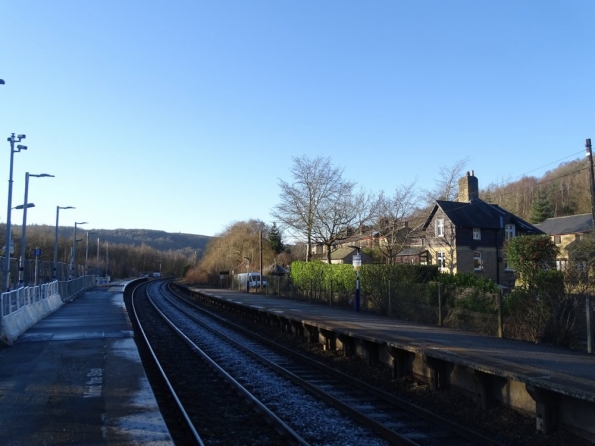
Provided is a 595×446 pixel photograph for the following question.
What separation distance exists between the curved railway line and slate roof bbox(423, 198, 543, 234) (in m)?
32.5

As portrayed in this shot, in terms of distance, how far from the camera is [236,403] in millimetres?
10070

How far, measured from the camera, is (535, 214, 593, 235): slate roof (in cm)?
5449

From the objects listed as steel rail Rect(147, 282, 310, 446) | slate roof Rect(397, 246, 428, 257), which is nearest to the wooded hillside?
slate roof Rect(397, 246, 428, 257)

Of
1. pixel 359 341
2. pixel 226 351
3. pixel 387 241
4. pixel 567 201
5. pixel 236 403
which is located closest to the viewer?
pixel 236 403

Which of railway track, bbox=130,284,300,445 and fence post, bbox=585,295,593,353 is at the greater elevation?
fence post, bbox=585,295,593,353

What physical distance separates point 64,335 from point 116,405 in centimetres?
1010

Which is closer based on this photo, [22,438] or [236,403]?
[22,438]

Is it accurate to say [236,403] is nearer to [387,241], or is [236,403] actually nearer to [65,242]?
[387,241]

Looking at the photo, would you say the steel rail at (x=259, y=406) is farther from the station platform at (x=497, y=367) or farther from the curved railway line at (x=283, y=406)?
the station platform at (x=497, y=367)

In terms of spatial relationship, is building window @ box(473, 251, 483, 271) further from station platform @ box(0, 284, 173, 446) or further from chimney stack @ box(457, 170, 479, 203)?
station platform @ box(0, 284, 173, 446)

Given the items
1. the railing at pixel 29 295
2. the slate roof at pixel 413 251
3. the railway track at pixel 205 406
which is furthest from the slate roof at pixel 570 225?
the railway track at pixel 205 406

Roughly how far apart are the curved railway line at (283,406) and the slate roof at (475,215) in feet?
107

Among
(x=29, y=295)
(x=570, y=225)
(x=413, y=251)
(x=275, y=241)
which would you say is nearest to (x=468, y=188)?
(x=413, y=251)

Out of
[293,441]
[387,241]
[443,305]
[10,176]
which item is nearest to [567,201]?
[387,241]
